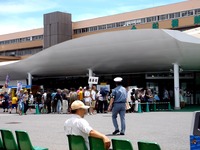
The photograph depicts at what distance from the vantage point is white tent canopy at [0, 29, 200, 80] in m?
24.2

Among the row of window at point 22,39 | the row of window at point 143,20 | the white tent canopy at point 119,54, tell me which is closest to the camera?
the white tent canopy at point 119,54

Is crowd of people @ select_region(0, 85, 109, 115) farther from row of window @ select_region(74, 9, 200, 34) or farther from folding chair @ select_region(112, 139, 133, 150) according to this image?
row of window @ select_region(74, 9, 200, 34)

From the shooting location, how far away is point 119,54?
28062 mm

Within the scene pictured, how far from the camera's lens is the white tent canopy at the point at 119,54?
79.5 feet

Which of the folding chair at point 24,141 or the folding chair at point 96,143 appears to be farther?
the folding chair at point 24,141

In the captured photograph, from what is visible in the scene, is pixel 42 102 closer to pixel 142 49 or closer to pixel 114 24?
pixel 142 49

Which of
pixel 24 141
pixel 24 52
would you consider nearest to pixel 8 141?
pixel 24 141

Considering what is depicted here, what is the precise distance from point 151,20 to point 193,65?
32471mm

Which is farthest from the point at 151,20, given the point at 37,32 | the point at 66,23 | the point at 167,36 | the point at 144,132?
the point at 144,132

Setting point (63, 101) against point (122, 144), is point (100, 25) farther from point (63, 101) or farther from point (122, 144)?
point (122, 144)

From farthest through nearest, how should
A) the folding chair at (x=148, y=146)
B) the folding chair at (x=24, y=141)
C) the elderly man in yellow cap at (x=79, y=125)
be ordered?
the folding chair at (x=24, y=141) → the elderly man in yellow cap at (x=79, y=125) → the folding chair at (x=148, y=146)

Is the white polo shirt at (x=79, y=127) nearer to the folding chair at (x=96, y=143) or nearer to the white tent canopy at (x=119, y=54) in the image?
the folding chair at (x=96, y=143)

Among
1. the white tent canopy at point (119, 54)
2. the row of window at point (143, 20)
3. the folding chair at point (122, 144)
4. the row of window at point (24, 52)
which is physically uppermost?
the row of window at point (143, 20)

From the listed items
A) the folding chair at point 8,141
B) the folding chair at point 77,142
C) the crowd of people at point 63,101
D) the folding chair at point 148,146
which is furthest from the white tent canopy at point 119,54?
the folding chair at point 148,146
